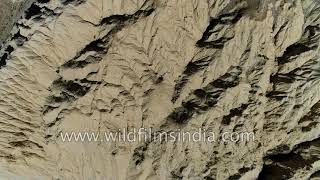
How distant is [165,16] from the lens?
1736 millimetres

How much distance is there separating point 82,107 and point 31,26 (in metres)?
0.38

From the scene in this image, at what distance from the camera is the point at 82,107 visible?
69.6 inches

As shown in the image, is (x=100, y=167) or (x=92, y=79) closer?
(x=92, y=79)

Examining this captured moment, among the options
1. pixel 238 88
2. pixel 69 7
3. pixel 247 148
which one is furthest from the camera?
pixel 247 148

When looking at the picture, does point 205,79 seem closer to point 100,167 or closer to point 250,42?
point 250,42

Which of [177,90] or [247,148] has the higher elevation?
[177,90]

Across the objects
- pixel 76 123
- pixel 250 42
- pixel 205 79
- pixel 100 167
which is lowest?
pixel 100 167

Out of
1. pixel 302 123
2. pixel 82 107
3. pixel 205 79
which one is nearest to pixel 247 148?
pixel 302 123

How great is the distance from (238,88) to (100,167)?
0.70 m

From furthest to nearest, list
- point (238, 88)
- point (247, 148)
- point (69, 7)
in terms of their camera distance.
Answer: point (247, 148)
point (238, 88)
point (69, 7)

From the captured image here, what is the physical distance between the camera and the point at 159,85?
6.01 ft

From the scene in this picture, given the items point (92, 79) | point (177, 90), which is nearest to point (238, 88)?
point (177, 90)

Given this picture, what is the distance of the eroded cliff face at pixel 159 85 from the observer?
1.72m

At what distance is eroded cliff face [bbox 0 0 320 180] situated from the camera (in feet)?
5.63
